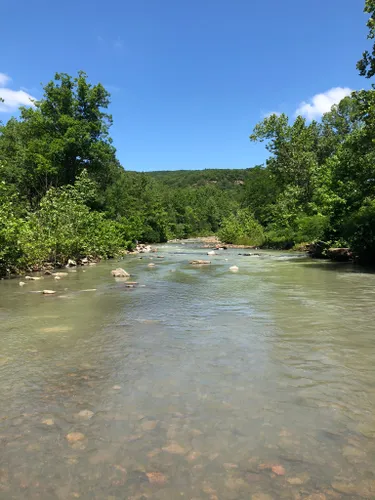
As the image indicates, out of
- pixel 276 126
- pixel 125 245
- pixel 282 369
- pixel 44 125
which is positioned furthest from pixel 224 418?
pixel 276 126

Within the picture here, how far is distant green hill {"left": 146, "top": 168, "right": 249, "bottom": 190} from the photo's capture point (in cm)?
13988

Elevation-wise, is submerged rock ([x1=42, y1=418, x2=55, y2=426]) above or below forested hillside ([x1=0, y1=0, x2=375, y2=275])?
below

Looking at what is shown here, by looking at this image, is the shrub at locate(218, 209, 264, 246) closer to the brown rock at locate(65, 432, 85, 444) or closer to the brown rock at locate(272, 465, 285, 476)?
the brown rock at locate(65, 432, 85, 444)

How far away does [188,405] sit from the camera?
12.2 feet

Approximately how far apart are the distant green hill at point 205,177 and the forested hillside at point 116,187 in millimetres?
82149

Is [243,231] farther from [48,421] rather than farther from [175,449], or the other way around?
[175,449]

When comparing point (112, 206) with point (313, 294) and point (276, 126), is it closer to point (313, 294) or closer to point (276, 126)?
point (276, 126)

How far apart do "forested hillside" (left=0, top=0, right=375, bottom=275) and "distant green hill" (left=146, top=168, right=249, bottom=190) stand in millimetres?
82149

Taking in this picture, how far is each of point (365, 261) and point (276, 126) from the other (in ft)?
82.2

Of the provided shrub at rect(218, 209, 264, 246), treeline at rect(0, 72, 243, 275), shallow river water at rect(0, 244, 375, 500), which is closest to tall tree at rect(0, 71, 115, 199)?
treeline at rect(0, 72, 243, 275)

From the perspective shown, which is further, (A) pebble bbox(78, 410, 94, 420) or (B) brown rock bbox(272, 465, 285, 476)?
(A) pebble bbox(78, 410, 94, 420)

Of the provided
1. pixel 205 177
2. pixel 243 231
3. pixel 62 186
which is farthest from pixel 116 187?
pixel 205 177

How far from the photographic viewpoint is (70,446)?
302 centimetres

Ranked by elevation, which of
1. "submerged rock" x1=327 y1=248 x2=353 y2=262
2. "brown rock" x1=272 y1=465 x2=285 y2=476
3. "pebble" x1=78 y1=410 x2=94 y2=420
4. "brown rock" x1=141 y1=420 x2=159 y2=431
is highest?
"submerged rock" x1=327 y1=248 x2=353 y2=262
